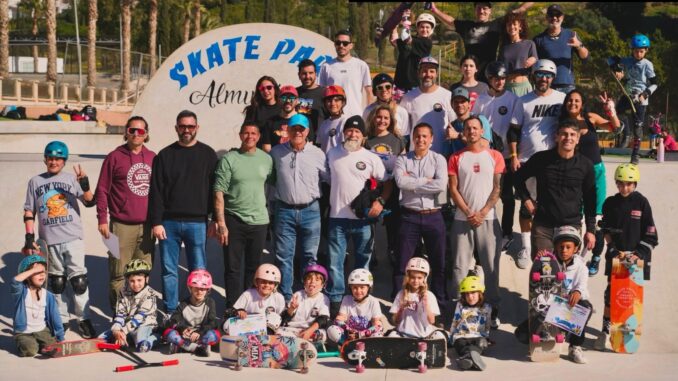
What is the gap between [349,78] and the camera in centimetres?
993

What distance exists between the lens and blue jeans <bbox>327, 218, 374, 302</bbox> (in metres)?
8.48

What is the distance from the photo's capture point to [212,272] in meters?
9.77

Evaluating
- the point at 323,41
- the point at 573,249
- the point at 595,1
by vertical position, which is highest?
the point at 595,1

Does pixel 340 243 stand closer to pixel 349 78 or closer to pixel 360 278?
Result: pixel 360 278

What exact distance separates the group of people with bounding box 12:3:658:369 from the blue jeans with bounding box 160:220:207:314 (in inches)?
0.6

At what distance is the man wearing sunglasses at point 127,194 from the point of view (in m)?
8.46

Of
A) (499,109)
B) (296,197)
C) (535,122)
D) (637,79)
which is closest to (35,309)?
(296,197)

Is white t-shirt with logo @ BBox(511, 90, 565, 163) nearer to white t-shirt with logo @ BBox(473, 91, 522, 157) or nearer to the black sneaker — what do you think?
white t-shirt with logo @ BBox(473, 91, 522, 157)

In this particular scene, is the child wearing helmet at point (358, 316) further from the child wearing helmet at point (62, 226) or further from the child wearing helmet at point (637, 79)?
the child wearing helmet at point (637, 79)

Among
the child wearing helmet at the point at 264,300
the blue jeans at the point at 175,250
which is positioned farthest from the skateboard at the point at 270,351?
A: the blue jeans at the point at 175,250

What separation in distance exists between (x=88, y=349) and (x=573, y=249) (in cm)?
412

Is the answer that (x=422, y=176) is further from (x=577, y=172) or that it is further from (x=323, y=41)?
(x=323, y=41)

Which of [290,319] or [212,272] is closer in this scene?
[290,319]

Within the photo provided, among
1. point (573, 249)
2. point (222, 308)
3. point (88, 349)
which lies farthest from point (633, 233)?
point (88, 349)
